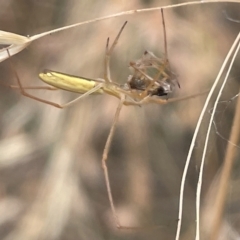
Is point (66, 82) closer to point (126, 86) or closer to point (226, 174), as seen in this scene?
point (126, 86)

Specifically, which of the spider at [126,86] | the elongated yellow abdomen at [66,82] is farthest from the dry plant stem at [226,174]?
the elongated yellow abdomen at [66,82]

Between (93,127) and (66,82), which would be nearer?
(66,82)

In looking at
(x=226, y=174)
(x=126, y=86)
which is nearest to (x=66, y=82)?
(x=126, y=86)

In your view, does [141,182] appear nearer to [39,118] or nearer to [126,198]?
[126,198]

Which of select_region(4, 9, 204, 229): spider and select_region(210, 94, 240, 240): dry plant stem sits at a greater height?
select_region(4, 9, 204, 229): spider

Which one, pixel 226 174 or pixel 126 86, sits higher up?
pixel 126 86

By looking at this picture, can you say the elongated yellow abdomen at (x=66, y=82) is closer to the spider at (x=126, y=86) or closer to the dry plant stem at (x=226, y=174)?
the spider at (x=126, y=86)

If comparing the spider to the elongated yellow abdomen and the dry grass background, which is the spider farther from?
the dry grass background

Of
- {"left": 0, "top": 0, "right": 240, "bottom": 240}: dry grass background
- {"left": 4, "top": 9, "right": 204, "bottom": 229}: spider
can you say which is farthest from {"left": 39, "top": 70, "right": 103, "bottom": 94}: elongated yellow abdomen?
{"left": 0, "top": 0, "right": 240, "bottom": 240}: dry grass background

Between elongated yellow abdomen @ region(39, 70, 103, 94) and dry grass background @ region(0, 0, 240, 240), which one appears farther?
dry grass background @ region(0, 0, 240, 240)
